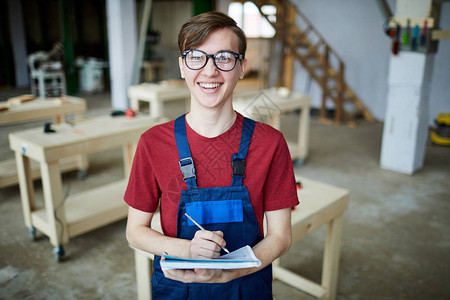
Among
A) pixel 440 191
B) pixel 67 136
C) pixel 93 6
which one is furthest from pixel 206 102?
pixel 93 6

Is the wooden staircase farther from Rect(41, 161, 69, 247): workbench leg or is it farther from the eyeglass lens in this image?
the eyeglass lens

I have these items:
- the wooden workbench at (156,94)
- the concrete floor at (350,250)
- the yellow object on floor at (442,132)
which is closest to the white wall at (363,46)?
the yellow object on floor at (442,132)

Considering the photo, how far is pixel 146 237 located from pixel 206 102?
19.6 inches

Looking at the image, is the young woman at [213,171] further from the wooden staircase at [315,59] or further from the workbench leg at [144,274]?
the wooden staircase at [315,59]

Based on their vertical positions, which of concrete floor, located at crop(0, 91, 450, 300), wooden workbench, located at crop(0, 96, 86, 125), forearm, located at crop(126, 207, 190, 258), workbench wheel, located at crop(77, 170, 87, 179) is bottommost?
concrete floor, located at crop(0, 91, 450, 300)

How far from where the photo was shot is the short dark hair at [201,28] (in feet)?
4.16

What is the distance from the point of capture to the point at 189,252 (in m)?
1.26

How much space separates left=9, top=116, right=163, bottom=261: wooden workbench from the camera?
3234 mm

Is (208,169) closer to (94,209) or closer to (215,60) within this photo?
(215,60)

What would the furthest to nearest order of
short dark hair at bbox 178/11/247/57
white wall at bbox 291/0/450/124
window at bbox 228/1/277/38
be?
window at bbox 228/1/277/38 → white wall at bbox 291/0/450/124 → short dark hair at bbox 178/11/247/57

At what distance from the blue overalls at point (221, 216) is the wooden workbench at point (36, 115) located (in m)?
3.59

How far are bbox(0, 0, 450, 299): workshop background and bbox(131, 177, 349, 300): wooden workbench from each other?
7.5 inches

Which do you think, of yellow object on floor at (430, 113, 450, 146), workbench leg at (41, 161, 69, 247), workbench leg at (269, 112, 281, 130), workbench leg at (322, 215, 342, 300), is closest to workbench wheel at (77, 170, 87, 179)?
workbench leg at (41, 161, 69, 247)

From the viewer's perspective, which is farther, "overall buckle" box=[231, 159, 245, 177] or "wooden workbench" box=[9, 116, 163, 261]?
"wooden workbench" box=[9, 116, 163, 261]
